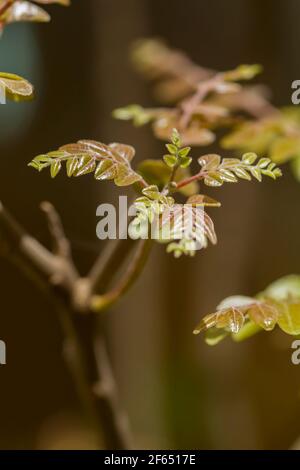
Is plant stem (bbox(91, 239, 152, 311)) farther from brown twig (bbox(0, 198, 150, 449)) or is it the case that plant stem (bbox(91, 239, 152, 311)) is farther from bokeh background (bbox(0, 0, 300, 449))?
bokeh background (bbox(0, 0, 300, 449))

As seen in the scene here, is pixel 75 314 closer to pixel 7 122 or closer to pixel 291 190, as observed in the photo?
pixel 291 190

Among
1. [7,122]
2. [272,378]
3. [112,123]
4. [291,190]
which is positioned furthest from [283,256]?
[7,122]

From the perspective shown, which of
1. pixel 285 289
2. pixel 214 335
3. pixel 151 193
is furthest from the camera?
pixel 285 289

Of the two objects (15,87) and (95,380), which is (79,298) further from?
(15,87)

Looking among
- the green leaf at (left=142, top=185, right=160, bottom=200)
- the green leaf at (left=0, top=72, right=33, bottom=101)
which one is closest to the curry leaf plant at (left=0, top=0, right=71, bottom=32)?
the green leaf at (left=0, top=72, right=33, bottom=101)

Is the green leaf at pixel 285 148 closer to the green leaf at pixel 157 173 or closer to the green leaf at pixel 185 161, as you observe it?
the green leaf at pixel 157 173

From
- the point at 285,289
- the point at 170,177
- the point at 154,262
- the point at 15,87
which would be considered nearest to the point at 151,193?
the point at 170,177

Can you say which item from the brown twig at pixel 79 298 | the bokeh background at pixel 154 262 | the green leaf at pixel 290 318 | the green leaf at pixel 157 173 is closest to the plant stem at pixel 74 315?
the brown twig at pixel 79 298
